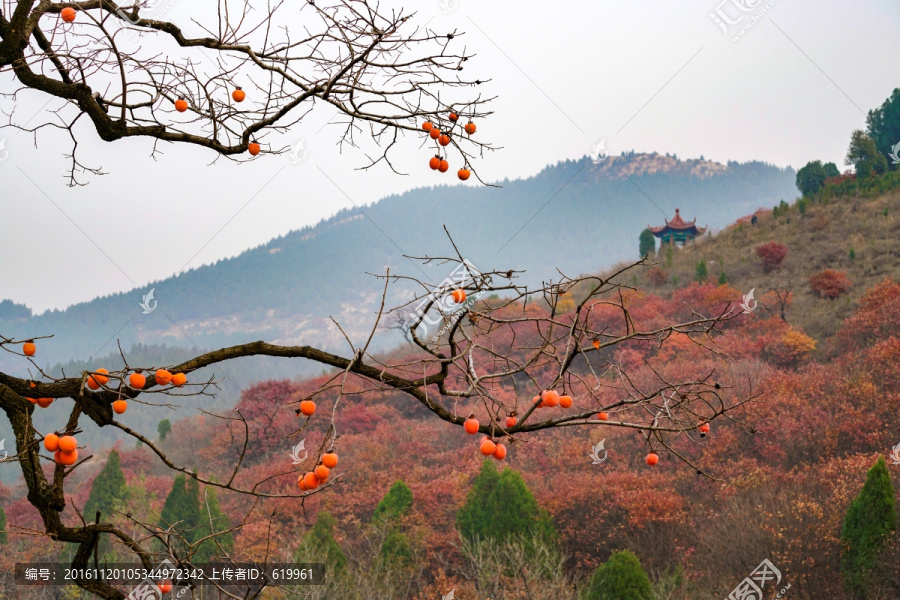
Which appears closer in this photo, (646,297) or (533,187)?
(646,297)

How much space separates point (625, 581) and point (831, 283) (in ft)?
38.5

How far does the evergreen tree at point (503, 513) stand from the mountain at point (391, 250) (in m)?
43.5

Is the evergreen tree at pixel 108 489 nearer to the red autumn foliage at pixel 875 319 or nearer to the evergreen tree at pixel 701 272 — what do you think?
the red autumn foliage at pixel 875 319

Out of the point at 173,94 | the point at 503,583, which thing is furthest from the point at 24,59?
the point at 503,583

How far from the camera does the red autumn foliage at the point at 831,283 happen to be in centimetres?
1653

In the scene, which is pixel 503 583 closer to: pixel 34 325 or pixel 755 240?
pixel 755 240

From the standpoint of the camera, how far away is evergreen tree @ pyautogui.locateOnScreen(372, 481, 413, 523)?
11.7 meters

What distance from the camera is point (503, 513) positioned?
10562mm

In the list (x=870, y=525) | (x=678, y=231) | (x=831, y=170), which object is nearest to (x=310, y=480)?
(x=870, y=525)

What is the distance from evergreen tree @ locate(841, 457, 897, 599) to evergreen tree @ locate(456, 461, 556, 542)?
4077mm

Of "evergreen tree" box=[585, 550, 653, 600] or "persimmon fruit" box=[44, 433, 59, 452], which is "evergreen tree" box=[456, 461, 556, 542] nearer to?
"evergreen tree" box=[585, 550, 653, 600]

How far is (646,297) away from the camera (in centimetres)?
1955

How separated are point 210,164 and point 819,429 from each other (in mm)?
11655

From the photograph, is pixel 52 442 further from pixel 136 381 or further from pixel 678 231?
pixel 678 231
